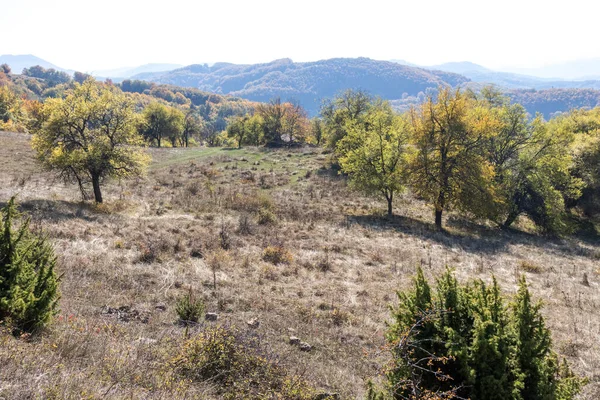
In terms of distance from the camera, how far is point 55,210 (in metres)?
18.9

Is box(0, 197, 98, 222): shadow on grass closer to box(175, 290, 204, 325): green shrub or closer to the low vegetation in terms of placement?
the low vegetation

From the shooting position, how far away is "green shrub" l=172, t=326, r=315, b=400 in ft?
17.1

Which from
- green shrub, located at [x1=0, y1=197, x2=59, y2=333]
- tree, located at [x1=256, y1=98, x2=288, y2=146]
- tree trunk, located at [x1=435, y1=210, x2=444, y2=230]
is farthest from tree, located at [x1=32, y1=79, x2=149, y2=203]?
tree, located at [x1=256, y1=98, x2=288, y2=146]

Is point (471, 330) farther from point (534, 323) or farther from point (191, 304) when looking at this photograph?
point (191, 304)

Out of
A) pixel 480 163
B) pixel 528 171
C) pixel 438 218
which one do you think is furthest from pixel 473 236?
pixel 528 171

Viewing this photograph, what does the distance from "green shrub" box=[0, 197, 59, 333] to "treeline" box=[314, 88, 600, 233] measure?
24.3 meters

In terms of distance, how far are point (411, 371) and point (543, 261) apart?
19806 millimetres

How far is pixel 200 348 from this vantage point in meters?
5.83

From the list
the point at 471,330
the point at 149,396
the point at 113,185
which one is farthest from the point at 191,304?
the point at 113,185

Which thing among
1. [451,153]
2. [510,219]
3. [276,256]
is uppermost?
[451,153]

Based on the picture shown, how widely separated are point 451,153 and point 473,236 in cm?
659

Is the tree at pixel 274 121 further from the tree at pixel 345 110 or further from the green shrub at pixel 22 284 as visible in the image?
the green shrub at pixel 22 284

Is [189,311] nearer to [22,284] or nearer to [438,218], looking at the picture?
[22,284]

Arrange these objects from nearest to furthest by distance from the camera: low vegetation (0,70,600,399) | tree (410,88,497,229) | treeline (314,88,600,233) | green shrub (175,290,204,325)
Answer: low vegetation (0,70,600,399), green shrub (175,290,204,325), tree (410,88,497,229), treeline (314,88,600,233)
